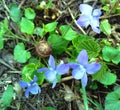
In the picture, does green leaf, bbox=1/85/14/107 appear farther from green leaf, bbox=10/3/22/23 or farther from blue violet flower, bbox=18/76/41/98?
green leaf, bbox=10/3/22/23

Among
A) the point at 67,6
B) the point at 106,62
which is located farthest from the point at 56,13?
the point at 106,62

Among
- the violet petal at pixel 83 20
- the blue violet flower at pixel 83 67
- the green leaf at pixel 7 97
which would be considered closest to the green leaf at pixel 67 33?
the violet petal at pixel 83 20

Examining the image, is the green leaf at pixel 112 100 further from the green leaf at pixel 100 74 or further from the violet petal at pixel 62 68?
the violet petal at pixel 62 68

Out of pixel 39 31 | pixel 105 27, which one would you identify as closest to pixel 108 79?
pixel 105 27

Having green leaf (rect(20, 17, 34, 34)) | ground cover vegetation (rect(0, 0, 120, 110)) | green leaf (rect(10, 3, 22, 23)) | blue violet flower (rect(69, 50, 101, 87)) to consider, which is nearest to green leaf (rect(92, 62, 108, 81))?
ground cover vegetation (rect(0, 0, 120, 110))

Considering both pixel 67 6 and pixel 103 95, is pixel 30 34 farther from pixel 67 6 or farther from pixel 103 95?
pixel 103 95

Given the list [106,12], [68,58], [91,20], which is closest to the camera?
[91,20]

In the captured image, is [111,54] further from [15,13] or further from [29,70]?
[15,13]
